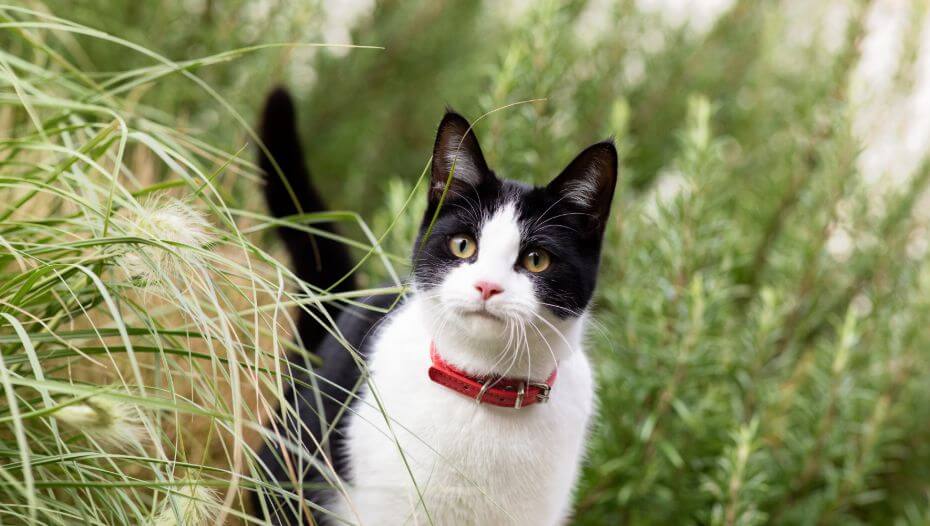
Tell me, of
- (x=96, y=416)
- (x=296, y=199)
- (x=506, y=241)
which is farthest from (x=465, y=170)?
(x=96, y=416)

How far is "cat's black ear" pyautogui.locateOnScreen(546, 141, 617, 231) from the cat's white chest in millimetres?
242

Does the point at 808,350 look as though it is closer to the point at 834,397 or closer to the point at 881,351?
the point at 881,351

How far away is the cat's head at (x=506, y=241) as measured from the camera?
2.96ft

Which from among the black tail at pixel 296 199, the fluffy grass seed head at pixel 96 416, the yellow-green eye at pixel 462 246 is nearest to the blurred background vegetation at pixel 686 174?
the black tail at pixel 296 199

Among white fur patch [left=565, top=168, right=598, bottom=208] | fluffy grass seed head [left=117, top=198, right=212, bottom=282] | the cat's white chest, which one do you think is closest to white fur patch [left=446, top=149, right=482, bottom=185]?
white fur patch [left=565, top=168, right=598, bottom=208]

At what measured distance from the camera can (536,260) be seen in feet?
3.18

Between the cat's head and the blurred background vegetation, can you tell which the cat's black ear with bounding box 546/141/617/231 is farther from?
the blurred background vegetation

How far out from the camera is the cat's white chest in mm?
914

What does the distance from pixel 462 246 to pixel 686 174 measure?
23.9 inches

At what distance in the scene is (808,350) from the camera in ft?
6.02

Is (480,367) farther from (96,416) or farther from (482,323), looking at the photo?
(96,416)

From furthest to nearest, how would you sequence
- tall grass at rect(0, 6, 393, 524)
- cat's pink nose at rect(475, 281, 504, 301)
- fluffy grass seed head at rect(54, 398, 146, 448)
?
cat's pink nose at rect(475, 281, 504, 301) → tall grass at rect(0, 6, 393, 524) → fluffy grass seed head at rect(54, 398, 146, 448)

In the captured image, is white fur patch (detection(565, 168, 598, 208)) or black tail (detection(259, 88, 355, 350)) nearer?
white fur patch (detection(565, 168, 598, 208))

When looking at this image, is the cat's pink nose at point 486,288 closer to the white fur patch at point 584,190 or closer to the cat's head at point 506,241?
the cat's head at point 506,241
